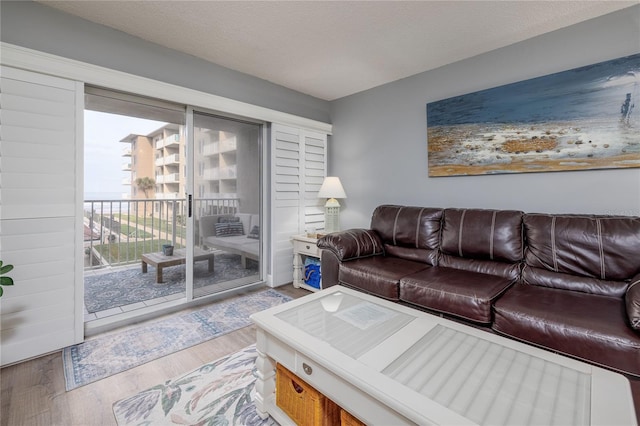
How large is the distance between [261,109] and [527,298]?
2908 millimetres

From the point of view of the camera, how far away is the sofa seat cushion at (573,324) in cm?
131

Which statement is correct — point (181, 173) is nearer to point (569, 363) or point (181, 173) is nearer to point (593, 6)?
point (569, 363)

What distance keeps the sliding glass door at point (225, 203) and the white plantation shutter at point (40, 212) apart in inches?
38.0

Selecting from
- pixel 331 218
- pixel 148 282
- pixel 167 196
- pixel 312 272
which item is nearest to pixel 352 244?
pixel 312 272

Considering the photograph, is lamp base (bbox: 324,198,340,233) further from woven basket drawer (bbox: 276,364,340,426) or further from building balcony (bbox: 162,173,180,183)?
woven basket drawer (bbox: 276,364,340,426)

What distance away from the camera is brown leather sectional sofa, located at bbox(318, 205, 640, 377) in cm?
143

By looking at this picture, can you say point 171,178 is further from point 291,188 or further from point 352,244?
point 352,244

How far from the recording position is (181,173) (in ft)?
9.94

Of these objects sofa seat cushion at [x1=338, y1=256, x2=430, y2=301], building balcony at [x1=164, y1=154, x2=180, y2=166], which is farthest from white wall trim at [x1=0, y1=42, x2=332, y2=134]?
sofa seat cushion at [x1=338, y1=256, x2=430, y2=301]

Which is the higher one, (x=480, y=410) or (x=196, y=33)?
(x=196, y=33)

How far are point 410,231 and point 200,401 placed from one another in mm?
2105

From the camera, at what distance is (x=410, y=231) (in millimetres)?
2738

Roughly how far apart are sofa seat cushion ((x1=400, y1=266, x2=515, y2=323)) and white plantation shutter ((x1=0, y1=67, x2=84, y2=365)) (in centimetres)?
246

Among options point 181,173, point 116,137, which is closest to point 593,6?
point 181,173
